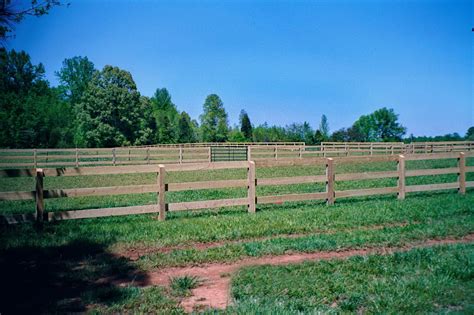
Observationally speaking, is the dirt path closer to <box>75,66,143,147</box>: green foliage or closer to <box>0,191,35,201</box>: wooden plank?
<box>0,191,35,201</box>: wooden plank

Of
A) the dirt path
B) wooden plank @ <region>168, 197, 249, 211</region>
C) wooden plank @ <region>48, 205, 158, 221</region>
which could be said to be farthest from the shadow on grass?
wooden plank @ <region>168, 197, 249, 211</region>

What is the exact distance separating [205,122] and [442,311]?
79.8 m

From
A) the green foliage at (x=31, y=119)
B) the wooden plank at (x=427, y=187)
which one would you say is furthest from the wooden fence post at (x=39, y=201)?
the green foliage at (x=31, y=119)

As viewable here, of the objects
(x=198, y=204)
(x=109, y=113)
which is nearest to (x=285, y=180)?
(x=198, y=204)

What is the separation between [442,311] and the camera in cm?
356

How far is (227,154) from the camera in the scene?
31484 mm

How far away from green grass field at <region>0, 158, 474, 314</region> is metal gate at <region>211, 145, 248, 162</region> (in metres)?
21.7

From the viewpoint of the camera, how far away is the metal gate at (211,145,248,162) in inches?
1238

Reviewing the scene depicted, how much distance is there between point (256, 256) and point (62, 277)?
9.00 ft

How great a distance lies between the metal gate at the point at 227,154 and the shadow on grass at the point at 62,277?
25129 millimetres

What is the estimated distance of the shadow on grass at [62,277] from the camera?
3914mm

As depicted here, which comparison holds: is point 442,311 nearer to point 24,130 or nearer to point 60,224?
point 60,224

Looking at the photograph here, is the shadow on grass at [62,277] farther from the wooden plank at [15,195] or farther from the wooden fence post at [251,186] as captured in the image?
the wooden fence post at [251,186]

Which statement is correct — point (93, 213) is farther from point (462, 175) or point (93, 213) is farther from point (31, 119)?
point (31, 119)
